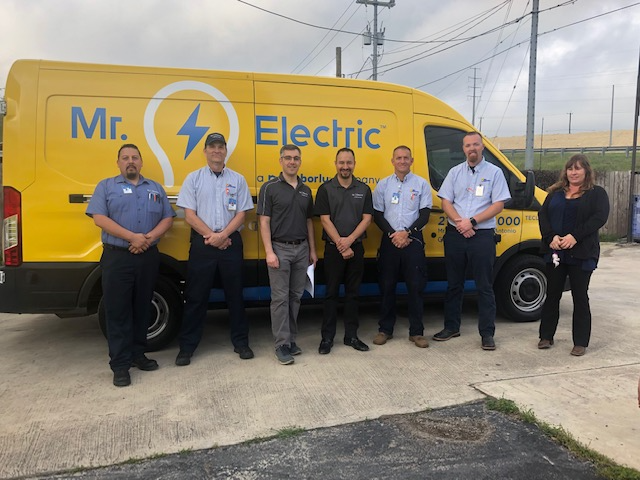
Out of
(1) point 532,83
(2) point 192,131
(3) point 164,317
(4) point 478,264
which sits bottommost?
(3) point 164,317

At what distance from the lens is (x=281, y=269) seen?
424 cm

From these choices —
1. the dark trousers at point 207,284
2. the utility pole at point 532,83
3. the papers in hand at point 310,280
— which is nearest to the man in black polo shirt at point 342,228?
the papers in hand at point 310,280

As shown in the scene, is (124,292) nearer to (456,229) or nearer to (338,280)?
(338,280)

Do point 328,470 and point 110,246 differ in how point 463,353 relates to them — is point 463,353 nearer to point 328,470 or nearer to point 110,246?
point 328,470

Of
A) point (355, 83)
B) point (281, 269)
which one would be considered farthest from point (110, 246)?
point (355, 83)

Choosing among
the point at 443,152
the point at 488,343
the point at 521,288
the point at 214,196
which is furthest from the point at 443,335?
the point at 214,196

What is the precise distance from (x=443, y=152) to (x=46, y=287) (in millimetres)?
3867

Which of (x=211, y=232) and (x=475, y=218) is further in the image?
(x=475, y=218)

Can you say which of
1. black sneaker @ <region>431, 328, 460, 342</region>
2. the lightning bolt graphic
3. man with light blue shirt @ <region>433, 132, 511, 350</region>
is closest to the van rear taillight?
the lightning bolt graphic

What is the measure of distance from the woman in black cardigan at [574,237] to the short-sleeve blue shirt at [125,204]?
343 cm

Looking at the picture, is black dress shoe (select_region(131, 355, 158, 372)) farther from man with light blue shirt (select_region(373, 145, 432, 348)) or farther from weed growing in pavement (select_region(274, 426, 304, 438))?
man with light blue shirt (select_region(373, 145, 432, 348))

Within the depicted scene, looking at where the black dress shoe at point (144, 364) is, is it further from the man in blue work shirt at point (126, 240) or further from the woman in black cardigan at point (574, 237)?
the woman in black cardigan at point (574, 237)

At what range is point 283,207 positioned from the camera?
420 centimetres

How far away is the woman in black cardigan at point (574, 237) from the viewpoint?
4.27 m
